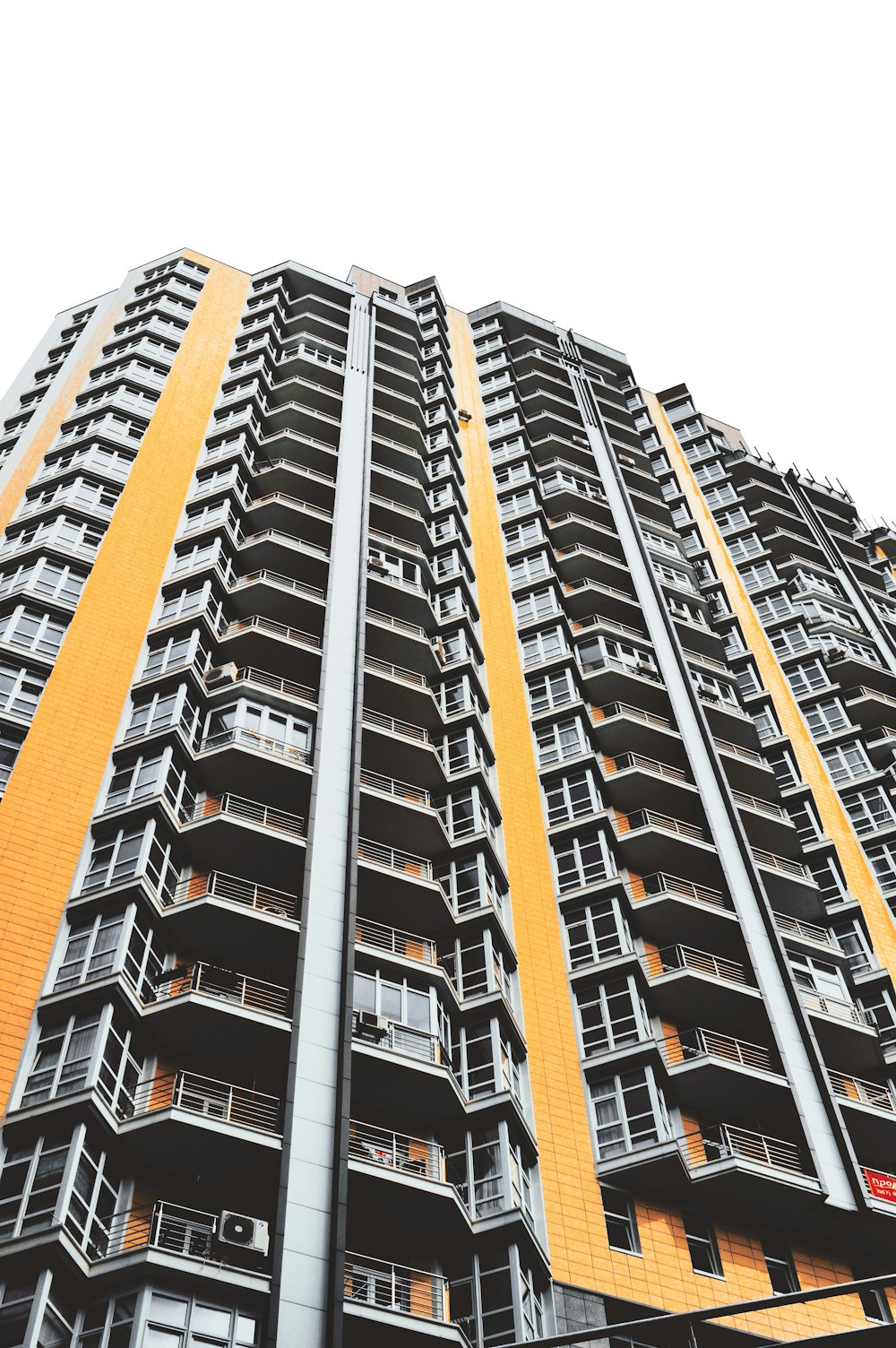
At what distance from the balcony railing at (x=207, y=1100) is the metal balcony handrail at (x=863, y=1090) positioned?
1825 centimetres

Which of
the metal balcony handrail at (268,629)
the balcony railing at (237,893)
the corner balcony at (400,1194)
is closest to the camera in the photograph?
the corner balcony at (400,1194)

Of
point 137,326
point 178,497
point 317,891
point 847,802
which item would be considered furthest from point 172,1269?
point 137,326

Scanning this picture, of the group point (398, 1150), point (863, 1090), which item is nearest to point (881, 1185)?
point (863, 1090)

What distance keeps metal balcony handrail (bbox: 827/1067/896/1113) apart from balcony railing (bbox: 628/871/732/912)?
19.4 ft

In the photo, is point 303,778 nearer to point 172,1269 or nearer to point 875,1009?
point 172,1269

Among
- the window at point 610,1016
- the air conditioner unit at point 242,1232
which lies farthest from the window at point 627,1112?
the air conditioner unit at point 242,1232

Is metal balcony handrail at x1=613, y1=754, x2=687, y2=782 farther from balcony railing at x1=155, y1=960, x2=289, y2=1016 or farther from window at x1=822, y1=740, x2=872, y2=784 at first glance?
balcony railing at x1=155, y1=960, x2=289, y2=1016

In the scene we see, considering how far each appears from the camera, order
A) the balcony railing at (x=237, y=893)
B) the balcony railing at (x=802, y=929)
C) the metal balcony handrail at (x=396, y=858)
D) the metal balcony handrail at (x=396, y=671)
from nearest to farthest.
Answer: the balcony railing at (x=237, y=893), the metal balcony handrail at (x=396, y=858), the balcony railing at (x=802, y=929), the metal balcony handrail at (x=396, y=671)

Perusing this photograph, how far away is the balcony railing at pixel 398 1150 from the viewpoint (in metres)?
28.9

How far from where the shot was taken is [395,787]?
40.0 meters

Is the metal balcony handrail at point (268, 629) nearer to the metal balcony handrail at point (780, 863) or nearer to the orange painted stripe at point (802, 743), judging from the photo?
the metal balcony handrail at point (780, 863)

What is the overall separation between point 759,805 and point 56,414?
32.3 meters

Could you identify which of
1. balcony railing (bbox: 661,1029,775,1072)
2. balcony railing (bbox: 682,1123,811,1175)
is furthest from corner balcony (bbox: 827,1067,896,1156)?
balcony railing (bbox: 682,1123,811,1175)

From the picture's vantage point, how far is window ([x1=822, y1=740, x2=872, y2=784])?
165 feet
